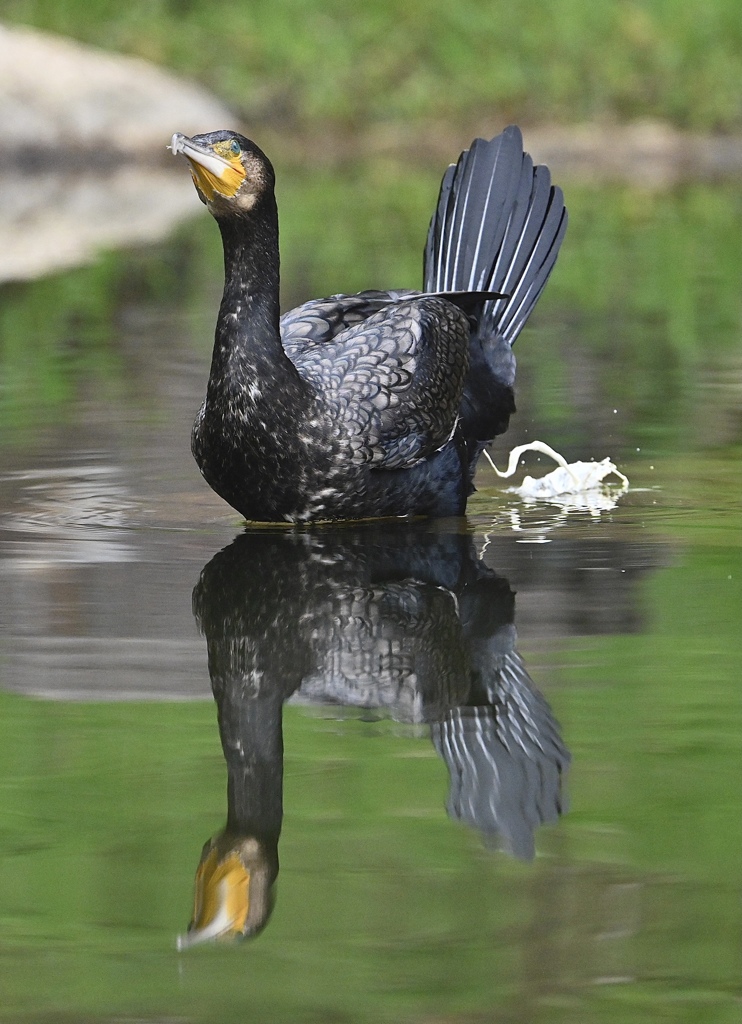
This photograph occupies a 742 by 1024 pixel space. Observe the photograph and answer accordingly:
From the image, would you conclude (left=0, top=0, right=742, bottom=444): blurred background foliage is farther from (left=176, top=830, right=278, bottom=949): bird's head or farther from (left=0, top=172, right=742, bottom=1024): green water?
(left=176, top=830, right=278, bottom=949): bird's head

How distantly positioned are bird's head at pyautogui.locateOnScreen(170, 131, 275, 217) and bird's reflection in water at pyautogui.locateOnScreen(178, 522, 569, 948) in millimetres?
895

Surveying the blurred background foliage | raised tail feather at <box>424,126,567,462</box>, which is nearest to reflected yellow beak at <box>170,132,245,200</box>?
raised tail feather at <box>424,126,567,462</box>

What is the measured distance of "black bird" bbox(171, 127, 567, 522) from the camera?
562 centimetres

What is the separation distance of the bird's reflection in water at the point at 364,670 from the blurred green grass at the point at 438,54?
20217 millimetres

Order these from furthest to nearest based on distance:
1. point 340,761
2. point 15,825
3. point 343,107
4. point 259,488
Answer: point 343,107
point 259,488
point 340,761
point 15,825

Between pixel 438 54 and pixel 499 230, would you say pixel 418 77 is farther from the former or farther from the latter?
pixel 499 230

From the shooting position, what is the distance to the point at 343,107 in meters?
26.3

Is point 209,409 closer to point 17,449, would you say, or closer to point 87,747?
point 17,449

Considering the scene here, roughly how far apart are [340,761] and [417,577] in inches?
63.3

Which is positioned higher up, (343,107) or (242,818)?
A: (242,818)

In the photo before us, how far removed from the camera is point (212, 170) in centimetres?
546

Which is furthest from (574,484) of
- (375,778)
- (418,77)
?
(418,77)

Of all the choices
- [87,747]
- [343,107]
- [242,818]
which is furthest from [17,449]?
[343,107]

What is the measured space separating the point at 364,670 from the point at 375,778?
716 mm
